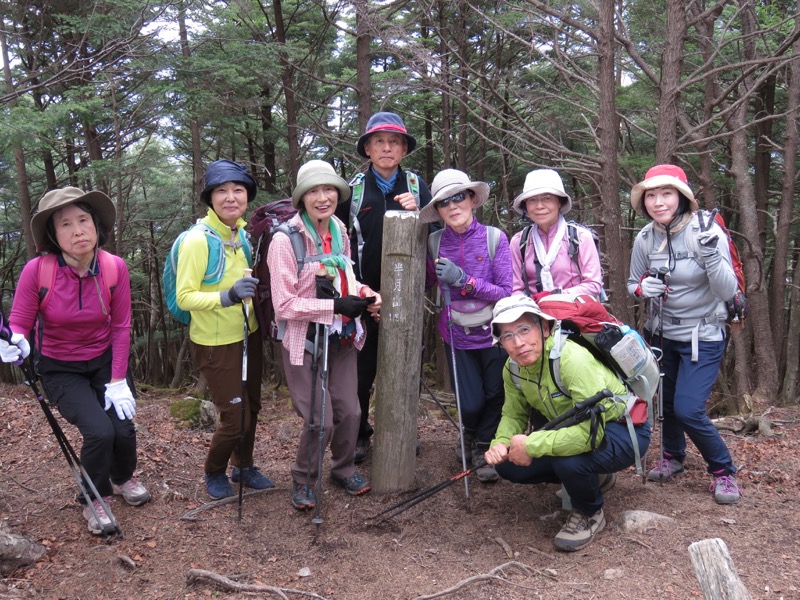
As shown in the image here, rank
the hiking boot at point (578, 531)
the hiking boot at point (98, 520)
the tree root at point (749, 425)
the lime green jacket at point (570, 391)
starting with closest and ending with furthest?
the lime green jacket at point (570, 391), the hiking boot at point (578, 531), the hiking boot at point (98, 520), the tree root at point (749, 425)

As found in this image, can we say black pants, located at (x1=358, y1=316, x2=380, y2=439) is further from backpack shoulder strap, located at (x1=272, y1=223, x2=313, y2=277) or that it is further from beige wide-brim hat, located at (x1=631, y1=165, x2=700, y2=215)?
beige wide-brim hat, located at (x1=631, y1=165, x2=700, y2=215)

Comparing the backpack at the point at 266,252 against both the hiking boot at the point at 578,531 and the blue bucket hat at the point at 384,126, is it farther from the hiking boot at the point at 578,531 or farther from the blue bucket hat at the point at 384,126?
the hiking boot at the point at 578,531

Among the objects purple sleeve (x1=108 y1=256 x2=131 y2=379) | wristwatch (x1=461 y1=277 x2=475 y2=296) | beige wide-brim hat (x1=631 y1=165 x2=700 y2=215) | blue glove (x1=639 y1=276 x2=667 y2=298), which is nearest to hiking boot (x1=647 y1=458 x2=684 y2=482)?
blue glove (x1=639 y1=276 x2=667 y2=298)

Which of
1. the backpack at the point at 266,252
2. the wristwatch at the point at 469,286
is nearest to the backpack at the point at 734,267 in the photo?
the wristwatch at the point at 469,286

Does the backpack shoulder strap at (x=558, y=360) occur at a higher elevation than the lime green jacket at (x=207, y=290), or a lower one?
lower

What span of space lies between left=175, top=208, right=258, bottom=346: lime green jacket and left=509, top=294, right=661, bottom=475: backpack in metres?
2.10

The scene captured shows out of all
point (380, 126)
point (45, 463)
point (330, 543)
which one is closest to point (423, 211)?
point (380, 126)

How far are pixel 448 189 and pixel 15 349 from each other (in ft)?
10.5

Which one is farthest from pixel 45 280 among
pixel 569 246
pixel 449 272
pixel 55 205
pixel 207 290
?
pixel 569 246

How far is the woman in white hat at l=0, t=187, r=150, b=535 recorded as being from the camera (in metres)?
4.17

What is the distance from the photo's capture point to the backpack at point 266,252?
14.7ft

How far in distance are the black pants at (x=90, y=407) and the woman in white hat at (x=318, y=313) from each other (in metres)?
1.32

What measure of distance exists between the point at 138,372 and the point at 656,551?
956 inches

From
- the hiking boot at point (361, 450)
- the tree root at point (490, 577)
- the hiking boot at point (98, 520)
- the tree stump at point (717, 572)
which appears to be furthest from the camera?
the hiking boot at point (361, 450)
